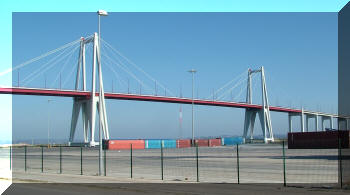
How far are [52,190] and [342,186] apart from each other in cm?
999

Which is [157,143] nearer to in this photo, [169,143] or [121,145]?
[169,143]

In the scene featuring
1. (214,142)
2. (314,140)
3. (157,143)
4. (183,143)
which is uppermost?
(314,140)

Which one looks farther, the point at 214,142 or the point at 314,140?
the point at 214,142

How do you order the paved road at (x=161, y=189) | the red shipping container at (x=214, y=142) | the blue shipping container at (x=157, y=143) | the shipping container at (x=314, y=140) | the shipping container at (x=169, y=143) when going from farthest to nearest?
the red shipping container at (x=214, y=142) → the shipping container at (x=169, y=143) → the blue shipping container at (x=157, y=143) → the shipping container at (x=314, y=140) → the paved road at (x=161, y=189)

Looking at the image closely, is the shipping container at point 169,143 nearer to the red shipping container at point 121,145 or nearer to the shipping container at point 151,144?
the shipping container at point 151,144

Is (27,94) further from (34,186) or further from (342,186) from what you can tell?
(342,186)

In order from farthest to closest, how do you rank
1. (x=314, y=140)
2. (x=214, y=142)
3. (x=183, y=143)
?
(x=214, y=142) → (x=183, y=143) → (x=314, y=140)

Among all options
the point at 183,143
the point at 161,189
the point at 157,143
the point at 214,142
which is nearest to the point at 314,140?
the point at 183,143

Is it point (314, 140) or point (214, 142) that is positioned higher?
point (314, 140)

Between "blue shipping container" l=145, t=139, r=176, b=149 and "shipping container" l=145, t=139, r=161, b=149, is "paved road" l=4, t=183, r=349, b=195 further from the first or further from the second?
"blue shipping container" l=145, t=139, r=176, b=149

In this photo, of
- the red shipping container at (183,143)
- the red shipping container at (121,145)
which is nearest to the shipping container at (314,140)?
the red shipping container at (183,143)

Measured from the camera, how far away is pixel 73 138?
7500cm

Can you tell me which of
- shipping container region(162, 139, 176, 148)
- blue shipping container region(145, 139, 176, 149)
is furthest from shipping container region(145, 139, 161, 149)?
shipping container region(162, 139, 176, 148)

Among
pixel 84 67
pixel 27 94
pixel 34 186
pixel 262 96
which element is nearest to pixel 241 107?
pixel 262 96
